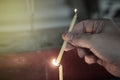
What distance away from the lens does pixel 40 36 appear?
890mm

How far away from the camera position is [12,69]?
0.81 meters

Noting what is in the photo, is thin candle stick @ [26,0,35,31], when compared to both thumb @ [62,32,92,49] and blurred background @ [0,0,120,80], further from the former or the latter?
thumb @ [62,32,92,49]

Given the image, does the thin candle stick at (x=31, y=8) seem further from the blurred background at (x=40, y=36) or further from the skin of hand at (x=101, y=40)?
the skin of hand at (x=101, y=40)

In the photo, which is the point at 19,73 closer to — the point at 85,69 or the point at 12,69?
the point at 12,69

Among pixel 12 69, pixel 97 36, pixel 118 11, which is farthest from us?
pixel 118 11

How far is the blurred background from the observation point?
82 centimetres

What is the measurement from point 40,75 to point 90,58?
196mm

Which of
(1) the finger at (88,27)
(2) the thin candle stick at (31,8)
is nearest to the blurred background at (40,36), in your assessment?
(2) the thin candle stick at (31,8)

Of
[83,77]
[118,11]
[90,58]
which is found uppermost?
[118,11]

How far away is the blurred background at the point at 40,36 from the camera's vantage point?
817mm

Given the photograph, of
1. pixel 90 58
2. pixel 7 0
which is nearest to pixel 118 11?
pixel 90 58

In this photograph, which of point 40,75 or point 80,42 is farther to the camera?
point 40,75

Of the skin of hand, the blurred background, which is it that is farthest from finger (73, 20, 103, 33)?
the blurred background

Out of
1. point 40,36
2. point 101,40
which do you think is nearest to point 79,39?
point 101,40
